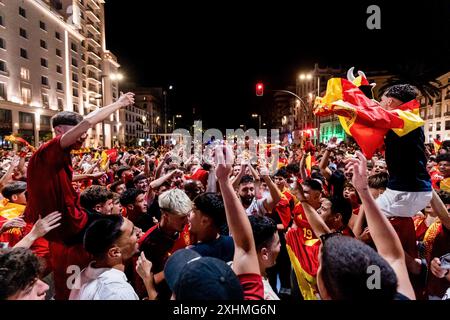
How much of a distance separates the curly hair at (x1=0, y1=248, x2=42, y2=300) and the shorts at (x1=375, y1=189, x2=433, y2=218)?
3.27 meters

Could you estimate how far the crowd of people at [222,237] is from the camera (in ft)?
5.31

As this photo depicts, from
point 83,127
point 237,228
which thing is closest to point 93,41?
point 83,127

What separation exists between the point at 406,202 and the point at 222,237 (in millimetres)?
1984

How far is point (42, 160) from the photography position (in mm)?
2914

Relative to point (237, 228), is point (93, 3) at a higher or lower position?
higher

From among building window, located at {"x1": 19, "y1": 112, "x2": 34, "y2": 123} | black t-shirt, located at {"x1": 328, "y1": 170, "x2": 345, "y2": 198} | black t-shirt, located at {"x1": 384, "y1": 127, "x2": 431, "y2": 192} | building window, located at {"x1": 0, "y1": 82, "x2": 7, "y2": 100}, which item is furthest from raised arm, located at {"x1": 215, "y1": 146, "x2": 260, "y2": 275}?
building window, located at {"x1": 19, "y1": 112, "x2": 34, "y2": 123}

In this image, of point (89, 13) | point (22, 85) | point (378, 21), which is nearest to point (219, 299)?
point (378, 21)

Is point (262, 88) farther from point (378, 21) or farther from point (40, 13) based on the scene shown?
point (40, 13)

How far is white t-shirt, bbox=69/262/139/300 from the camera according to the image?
7.14ft

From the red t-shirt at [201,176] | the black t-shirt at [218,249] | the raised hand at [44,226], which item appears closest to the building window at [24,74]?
the red t-shirt at [201,176]

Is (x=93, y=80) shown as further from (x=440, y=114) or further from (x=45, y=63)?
(x=440, y=114)

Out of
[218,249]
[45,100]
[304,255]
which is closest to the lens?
[218,249]

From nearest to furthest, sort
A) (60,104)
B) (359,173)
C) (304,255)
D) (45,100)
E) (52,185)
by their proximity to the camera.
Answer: (359,173)
(52,185)
(304,255)
(45,100)
(60,104)

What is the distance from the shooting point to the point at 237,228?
79.9 inches
